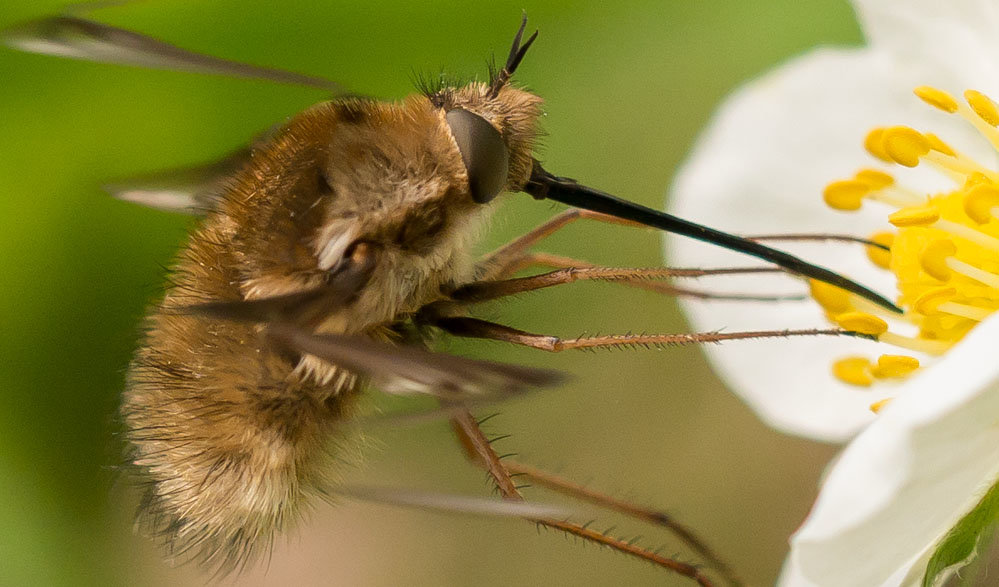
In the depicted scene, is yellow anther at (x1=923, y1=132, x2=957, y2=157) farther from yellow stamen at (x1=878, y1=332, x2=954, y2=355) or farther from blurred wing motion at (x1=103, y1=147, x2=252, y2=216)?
blurred wing motion at (x1=103, y1=147, x2=252, y2=216)

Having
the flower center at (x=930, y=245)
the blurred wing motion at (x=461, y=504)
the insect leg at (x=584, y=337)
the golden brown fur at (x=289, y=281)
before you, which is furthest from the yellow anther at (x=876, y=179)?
the blurred wing motion at (x=461, y=504)

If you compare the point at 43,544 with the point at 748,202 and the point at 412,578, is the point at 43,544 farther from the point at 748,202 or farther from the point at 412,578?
the point at 748,202

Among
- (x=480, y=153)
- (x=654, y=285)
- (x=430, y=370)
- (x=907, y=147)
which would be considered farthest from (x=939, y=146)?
(x=430, y=370)

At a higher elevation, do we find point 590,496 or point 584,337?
point 584,337

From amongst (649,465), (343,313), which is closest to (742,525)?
(649,465)

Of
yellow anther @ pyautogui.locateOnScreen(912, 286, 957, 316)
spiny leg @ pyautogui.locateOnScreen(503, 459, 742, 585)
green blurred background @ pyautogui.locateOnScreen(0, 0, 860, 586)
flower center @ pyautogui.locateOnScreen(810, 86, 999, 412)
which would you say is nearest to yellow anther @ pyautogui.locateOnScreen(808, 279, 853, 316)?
flower center @ pyautogui.locateOnScreen(810, 86, 999, 412)

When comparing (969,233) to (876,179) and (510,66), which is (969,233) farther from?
(510,66)
